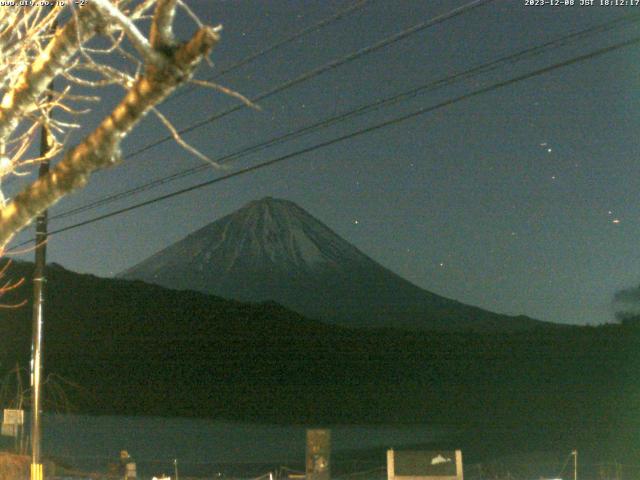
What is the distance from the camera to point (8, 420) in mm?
21828

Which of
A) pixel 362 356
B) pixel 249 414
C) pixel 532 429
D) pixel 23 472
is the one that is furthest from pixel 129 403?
pixel 23 472

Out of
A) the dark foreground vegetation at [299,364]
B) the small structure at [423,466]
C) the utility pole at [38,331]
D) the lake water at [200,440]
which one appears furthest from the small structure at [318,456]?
the dark foreground vegetation at [299,364]

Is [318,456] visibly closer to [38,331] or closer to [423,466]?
[423,466]

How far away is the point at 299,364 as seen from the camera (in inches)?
6314

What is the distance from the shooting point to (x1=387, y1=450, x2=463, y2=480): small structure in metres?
16.0

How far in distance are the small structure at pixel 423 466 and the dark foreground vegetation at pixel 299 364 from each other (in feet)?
260

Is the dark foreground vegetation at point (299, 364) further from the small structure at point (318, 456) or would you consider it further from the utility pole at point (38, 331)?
the utility pole at point (38, 331)

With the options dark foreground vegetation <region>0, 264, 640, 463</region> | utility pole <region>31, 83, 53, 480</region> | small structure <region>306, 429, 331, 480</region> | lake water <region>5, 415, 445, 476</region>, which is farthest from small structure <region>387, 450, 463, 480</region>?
dark foreground vegetation <region>0, 264, 640, 463</region>

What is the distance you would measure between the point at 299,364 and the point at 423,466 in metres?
145

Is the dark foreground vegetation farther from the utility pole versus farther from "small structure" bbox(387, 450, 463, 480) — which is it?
the utility pole

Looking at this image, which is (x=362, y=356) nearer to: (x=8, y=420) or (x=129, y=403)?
(x=129, y=403)

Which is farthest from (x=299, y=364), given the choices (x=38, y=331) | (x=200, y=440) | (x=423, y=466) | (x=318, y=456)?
(x=423, y=466)

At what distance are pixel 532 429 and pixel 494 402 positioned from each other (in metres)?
43.3

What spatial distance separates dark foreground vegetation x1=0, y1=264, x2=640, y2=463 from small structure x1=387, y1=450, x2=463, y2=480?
3116 inches
